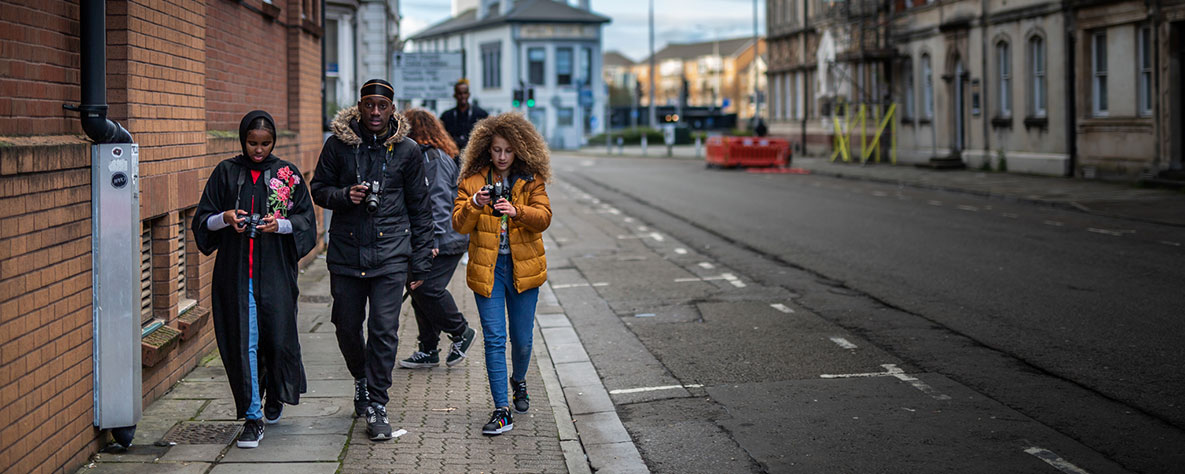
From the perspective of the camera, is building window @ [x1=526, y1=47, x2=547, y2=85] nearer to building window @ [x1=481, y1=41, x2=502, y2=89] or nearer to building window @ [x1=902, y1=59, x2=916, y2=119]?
building window @ [x1=481, y1=41, x2=502, y2=89]

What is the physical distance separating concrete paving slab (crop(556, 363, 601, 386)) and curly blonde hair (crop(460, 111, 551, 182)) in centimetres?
178

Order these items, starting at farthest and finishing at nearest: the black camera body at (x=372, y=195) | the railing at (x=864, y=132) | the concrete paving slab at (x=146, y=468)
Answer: the railing at (x=864, y=132), the black camera body at (x=372, y=195), the concrete paving slab at (x=146, y=468)

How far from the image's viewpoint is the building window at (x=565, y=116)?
257ft

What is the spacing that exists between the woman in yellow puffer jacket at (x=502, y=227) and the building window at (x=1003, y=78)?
27649mm

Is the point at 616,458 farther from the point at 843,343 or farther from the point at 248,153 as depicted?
the point at 843,343

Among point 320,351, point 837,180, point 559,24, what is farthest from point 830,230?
point 559,24

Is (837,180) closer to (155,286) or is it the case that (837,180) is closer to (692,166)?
(692,166)

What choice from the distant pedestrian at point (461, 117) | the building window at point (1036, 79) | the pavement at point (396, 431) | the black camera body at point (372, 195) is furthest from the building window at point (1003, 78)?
the black camera body at point (372, 195)

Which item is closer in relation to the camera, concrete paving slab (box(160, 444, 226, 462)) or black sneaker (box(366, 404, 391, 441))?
concrete paving slab (box(160, 444, 226, 462))

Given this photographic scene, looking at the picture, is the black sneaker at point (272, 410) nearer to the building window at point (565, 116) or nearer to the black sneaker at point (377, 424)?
the black sneaker at point (377, 424)

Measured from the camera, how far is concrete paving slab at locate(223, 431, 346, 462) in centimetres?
580

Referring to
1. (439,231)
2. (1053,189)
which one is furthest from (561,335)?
(1053,189)

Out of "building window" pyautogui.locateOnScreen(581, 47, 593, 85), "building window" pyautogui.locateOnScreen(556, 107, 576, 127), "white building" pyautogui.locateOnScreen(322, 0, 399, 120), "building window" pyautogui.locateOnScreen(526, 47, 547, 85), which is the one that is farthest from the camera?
"building window" pyautogui.locateOnScreen(581, 47, 593, 85)

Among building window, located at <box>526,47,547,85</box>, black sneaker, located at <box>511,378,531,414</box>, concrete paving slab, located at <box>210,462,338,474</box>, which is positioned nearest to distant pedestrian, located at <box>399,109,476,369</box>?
black sneaker, located at <box>511,378,531,414</box>
